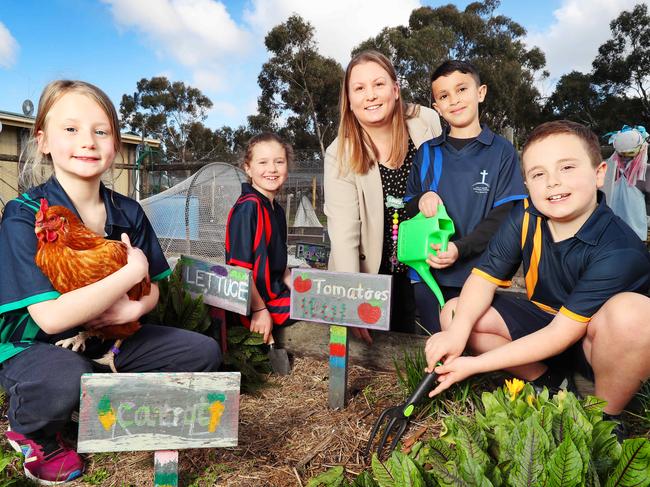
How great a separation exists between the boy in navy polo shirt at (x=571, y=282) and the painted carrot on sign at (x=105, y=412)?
3.53 feet

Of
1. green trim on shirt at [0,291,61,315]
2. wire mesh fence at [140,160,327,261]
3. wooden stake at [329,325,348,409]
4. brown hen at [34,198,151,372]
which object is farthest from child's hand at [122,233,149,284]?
wire mesh fence at [140,160,327,261]

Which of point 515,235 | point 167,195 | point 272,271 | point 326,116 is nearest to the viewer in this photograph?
point 515,235

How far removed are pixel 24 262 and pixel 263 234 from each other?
1300 mm

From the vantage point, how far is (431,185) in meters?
2.54

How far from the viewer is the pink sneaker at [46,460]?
182 centimetres

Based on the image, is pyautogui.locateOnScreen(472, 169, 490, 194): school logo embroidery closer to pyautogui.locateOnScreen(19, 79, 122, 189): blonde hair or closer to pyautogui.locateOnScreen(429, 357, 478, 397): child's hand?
pyautogui.locateOnScreen(429, 357, 478, 397): child's hand

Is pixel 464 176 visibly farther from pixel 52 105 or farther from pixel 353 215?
pixel 52 105

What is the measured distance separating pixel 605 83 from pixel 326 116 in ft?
50.7

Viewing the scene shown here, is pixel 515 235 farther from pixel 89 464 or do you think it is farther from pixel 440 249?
pixel 89 464

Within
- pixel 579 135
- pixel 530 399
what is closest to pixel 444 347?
pixel 530 399

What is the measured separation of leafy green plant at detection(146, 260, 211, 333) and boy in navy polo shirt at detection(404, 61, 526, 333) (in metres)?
1.10

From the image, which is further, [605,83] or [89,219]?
[605,83]

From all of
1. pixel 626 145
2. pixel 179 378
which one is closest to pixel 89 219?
pixel 179 378

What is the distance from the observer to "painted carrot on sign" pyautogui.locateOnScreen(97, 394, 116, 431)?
4.95 feet
